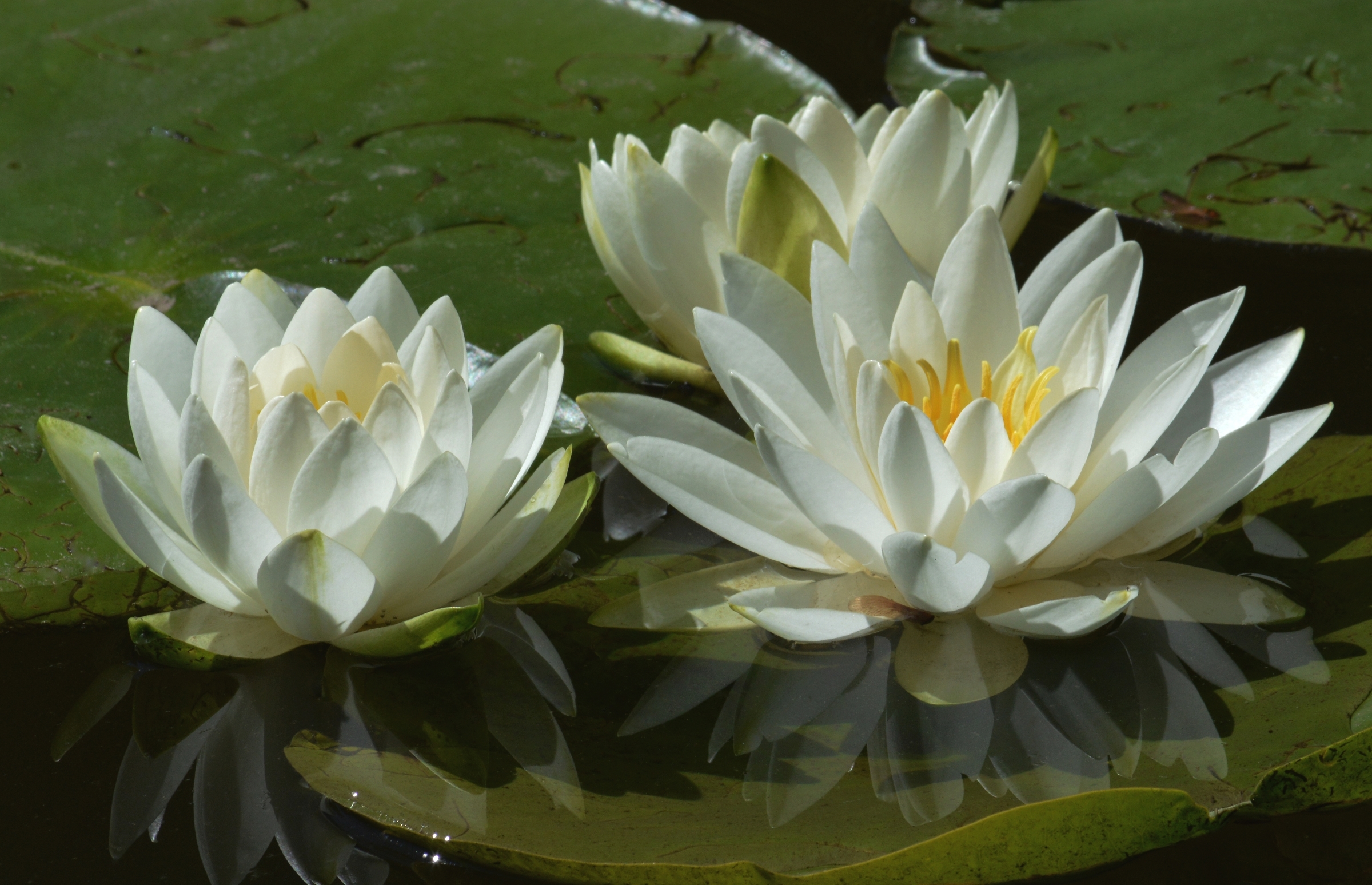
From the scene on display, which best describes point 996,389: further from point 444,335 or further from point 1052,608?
point 444,335

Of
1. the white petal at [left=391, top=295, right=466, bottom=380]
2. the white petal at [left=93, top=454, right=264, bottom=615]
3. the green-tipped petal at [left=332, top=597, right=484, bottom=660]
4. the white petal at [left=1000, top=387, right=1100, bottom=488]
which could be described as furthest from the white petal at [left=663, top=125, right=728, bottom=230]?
the white petal at [left=93, top=454, right=264, bottom=615]

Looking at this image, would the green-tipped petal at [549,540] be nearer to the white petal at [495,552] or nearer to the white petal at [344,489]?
the white petal at [495,552]

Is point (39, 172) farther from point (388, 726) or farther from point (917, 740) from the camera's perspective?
point (917, 740)

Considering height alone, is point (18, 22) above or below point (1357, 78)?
below

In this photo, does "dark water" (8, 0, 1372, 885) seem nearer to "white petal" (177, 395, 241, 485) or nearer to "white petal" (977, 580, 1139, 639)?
"white petal" (977, 580, 1139, 639)

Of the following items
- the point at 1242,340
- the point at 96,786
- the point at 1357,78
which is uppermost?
the point at 1357,78

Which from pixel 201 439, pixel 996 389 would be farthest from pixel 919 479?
pixel 201 439

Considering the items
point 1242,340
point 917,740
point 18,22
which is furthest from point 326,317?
point 18,22
